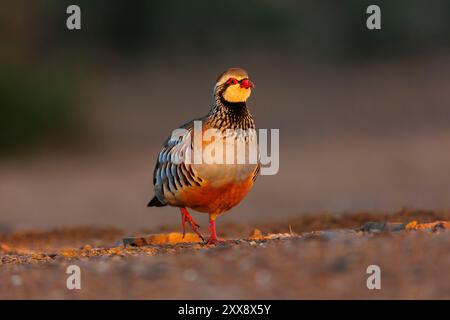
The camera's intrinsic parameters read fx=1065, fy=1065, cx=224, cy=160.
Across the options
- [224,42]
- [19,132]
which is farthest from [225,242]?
[224,42]

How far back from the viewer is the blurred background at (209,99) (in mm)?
16062

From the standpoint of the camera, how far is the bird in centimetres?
784

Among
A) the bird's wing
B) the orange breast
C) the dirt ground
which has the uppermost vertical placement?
the bird's wing

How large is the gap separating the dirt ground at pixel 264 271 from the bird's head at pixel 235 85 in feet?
4.28

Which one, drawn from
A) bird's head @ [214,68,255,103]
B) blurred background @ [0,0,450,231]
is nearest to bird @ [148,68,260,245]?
bird's head @ [214,68,255,103]

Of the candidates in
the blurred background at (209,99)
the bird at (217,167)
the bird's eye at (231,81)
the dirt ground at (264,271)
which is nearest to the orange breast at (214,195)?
the bird at (217,167)

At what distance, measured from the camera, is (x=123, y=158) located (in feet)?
72.0

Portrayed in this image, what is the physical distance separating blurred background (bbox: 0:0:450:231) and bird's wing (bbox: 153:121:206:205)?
13.9 feet

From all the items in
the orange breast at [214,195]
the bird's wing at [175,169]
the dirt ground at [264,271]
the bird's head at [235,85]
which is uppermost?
the bird's head at [235,85]

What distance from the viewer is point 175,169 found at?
26.6 feet

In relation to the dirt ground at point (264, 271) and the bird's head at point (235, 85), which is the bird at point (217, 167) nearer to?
the bird's head at point (235, 85)

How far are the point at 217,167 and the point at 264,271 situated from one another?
1.93 meters

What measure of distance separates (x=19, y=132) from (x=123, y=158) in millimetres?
3022

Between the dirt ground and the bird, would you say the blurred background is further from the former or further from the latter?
the dirt ground
